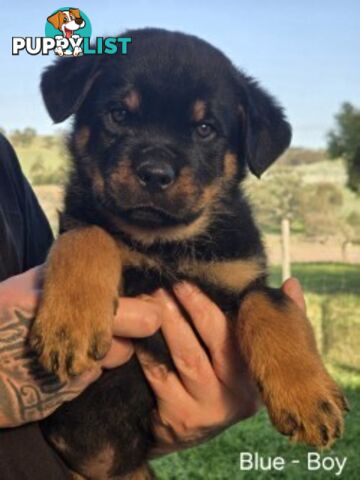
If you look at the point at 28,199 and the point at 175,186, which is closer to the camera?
the point at 175,186

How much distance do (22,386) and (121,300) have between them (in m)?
0.37

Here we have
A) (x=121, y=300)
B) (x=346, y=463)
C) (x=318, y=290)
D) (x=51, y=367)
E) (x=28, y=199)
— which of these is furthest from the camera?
Result: (x=318, y=290)

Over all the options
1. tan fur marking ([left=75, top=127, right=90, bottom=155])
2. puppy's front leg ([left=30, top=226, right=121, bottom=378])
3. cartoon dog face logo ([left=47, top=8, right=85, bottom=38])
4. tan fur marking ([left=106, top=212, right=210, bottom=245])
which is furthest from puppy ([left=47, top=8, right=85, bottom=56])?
puppy's front leg ([left=30, top=226, right=121, bottom=378])

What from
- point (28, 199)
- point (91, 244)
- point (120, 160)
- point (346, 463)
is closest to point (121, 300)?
point (91, 244)

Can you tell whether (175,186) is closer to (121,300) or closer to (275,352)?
(121,300)

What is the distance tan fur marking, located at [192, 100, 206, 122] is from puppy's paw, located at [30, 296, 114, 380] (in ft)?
2.85

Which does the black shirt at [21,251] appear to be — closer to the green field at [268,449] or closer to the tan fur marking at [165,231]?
the tan fur marking at [165,231]

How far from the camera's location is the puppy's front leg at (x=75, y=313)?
6.33 feet

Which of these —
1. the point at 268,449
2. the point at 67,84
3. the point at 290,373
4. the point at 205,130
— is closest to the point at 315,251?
the point at 268,449

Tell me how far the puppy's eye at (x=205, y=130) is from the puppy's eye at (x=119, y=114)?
0.27m

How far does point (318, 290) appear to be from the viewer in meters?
8.77

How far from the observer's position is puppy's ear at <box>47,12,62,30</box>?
3100 millimetres

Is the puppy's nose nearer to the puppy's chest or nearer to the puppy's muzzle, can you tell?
the puppy's muzzle

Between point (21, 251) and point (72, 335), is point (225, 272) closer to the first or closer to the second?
point (72, 335)
